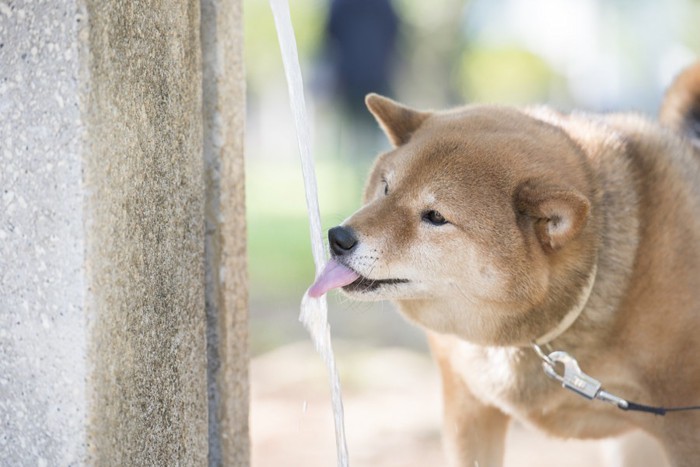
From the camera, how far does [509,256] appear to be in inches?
94.3

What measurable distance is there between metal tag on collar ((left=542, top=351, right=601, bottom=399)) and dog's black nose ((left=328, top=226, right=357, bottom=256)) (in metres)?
0.69

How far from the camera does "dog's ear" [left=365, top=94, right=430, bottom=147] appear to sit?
2852 mm

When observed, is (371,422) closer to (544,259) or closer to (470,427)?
(470,427)

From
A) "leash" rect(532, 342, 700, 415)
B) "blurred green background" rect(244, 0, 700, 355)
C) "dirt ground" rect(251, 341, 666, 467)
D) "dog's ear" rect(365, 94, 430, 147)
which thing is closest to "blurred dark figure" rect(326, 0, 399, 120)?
"blurred green background" rect(244, 0, 700, 355)

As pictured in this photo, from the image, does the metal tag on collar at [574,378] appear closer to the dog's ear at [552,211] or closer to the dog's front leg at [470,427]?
the dog's ear at [552,211]

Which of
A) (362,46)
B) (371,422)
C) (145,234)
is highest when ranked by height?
(145,234)

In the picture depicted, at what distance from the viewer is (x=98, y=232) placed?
1816 millimetres

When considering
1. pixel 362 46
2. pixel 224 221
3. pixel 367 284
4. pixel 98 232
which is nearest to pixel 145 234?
pixel 98 232

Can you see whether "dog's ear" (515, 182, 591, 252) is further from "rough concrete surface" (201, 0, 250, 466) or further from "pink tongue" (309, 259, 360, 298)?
"rough concrete surface" (201, 0, 250, 466)

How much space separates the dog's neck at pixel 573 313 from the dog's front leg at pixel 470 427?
474 millimetres

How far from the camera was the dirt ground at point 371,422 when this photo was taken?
384 centimetres

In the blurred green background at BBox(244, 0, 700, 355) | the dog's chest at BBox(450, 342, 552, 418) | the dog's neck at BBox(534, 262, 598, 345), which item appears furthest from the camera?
the blurred green background at BBox(244, 0, 700, 355)

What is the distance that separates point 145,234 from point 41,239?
28cm

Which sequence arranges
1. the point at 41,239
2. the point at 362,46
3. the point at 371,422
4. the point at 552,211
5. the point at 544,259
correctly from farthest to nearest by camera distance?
the point at 362,46
the point at 371,422
the point at 544,259
the point at 552,211
the point at 41,239
